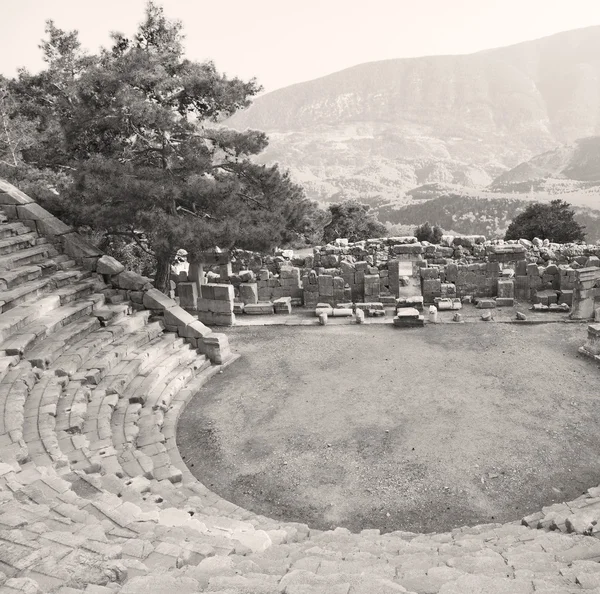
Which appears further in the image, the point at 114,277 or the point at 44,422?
the point at 114,277

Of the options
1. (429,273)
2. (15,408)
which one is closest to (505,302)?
(429,273)

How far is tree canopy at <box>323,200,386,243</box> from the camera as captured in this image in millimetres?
36378

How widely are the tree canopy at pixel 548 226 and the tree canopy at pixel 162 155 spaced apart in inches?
864

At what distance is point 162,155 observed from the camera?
14984 mm

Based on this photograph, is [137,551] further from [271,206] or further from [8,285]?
[271,206]

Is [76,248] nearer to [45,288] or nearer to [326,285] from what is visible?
[45,288]

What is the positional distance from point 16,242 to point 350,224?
2644cm

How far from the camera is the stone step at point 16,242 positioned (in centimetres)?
1224

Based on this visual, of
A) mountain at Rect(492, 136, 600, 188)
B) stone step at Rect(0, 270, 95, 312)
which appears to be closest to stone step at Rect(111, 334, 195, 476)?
stone step at Rect(0, 270, 95, 312)

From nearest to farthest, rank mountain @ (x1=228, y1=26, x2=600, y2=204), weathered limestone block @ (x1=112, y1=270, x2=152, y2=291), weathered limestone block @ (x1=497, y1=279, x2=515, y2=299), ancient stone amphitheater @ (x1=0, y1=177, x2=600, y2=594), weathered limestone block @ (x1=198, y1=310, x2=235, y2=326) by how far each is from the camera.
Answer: ancient stone amphitheater @ (x1=0, y1=177, x2=600, y2=594)
weathered limestone block @ (x1=112, y1=270, x2=152, y2=291)
weathered limestone block @ (x1=198, y1=310, x2=235, y2=326)
weathered limestone block @ (x1=497, y1=279, x2=515, y2=299)
mountain @ (x1=228, y1=26, x2=600, y2=204)

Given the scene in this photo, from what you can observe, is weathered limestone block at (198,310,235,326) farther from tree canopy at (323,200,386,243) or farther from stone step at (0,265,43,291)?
tree canopy at (323,200,386,243)

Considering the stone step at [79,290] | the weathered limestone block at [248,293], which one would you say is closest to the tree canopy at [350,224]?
the weathered limestone block at [248,293]

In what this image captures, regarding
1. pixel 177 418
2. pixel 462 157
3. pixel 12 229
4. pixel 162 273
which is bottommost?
pixel 177 418

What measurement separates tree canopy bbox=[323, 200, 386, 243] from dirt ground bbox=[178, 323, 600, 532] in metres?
23.2
